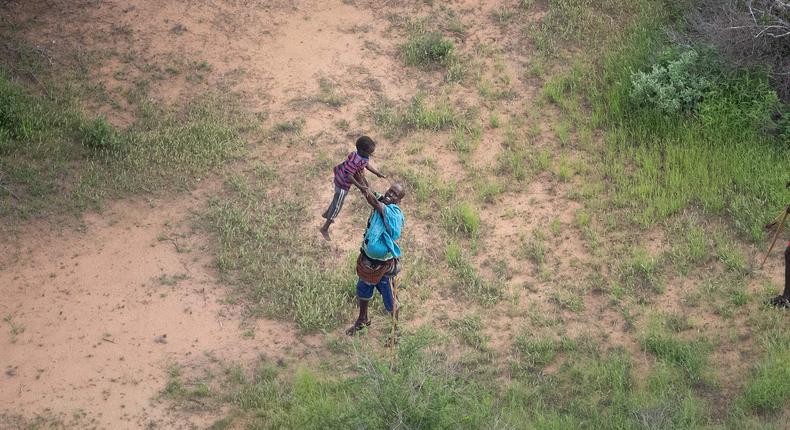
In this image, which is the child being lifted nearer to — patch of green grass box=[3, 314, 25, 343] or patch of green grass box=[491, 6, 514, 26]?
patch of green grass box=[3, 314, 25, 343]

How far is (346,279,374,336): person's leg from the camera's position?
28.7 feet

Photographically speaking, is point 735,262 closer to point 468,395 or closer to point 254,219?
point 468,395

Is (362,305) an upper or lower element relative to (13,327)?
upper

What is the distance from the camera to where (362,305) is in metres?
8.87

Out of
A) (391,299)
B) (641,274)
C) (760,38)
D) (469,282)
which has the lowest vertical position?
(469,282)

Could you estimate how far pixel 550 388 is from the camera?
831 cm

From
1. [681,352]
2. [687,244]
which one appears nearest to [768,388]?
[681,352]

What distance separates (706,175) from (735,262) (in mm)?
1353

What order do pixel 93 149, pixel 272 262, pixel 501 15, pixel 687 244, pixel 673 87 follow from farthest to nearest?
1. pixel 501 15
2. pixel 93 149
3. pixel 673 87
4. pixel 272 262
5. pixel 687 244

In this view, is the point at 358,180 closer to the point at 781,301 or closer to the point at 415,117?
the point at 415,117

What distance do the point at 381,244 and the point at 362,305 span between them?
82cm

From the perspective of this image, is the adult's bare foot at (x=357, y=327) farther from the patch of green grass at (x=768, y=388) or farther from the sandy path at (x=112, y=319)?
the patch of green grass at (x=768, y=388)

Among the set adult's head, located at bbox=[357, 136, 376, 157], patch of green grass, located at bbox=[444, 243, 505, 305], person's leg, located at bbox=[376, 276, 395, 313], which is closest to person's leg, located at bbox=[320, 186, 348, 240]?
adult's head, located at bbox=[357, 136, 376, 157]

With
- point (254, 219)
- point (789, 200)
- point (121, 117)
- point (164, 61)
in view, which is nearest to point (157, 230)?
point (254, 219)
